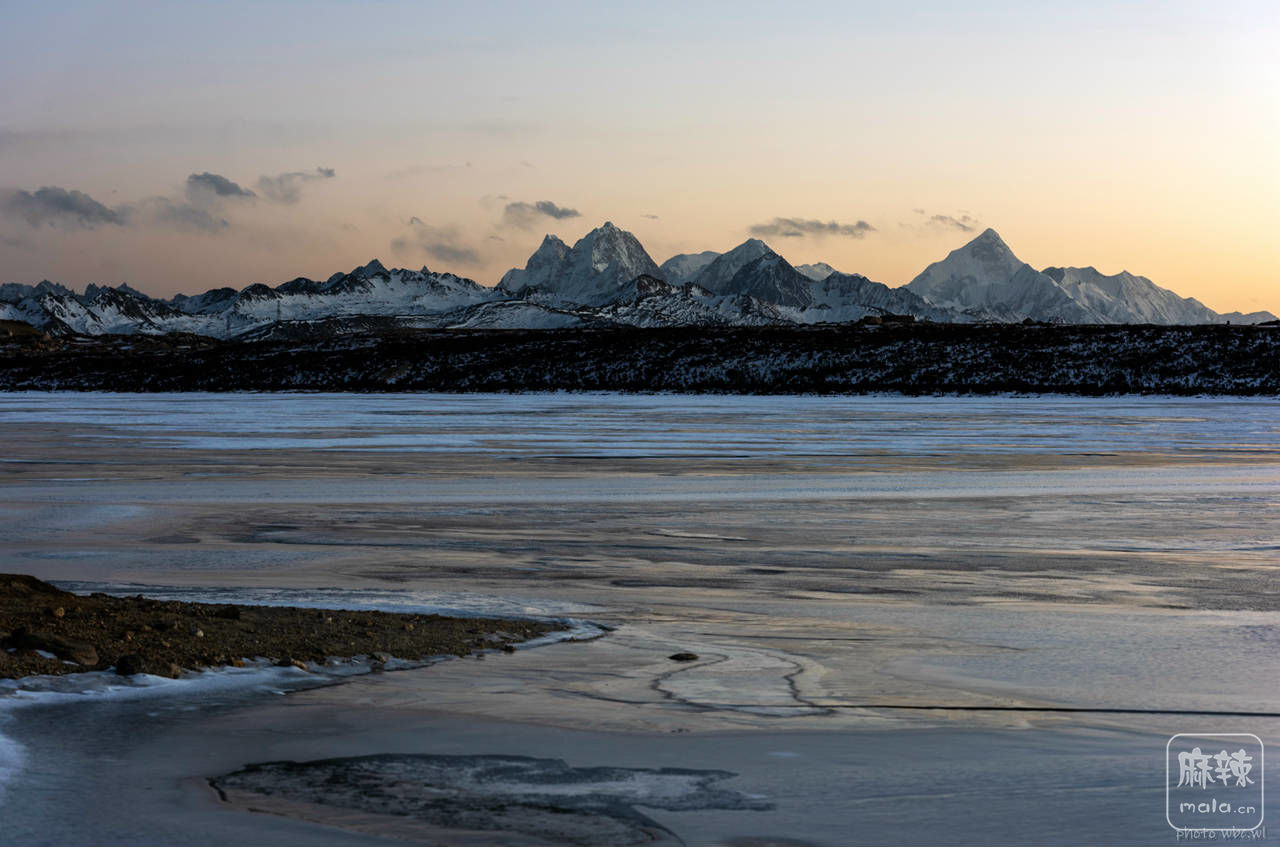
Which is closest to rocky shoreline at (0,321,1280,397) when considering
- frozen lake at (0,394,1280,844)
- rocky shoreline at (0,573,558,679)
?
frozen lake at (0,394,1280,844)

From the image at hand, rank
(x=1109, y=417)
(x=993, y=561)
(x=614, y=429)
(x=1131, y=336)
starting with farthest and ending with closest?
(x=1131, y=336) → (x=1109, y=417) → (x=614, y=429) → (x=993, y=561)

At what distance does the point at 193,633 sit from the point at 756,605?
4.14 meters

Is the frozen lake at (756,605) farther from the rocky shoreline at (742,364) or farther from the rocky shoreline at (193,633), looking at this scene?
the rocky shoreline at (742,364)

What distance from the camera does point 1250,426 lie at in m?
41.5

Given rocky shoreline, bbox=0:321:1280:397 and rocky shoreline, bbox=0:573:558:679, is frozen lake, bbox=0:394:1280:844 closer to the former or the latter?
rocky shoreline, bbox=0:573:558:679

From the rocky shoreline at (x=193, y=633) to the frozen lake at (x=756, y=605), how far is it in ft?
2.21

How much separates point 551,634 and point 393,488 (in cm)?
1163

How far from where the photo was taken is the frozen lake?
627 cm

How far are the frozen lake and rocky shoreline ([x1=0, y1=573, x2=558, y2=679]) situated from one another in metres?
0.67

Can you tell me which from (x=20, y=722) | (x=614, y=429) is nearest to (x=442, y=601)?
(x=20, y=722)

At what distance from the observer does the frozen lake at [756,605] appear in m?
6.27

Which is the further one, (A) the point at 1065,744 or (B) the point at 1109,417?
(B) the point at 1109,417

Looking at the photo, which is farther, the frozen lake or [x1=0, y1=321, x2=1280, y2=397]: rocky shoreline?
[x1=0, y1=321, x2=1280, y2=397]: rocky shoreline

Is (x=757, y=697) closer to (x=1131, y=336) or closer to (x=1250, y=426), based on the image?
(x=1250, y=426)
